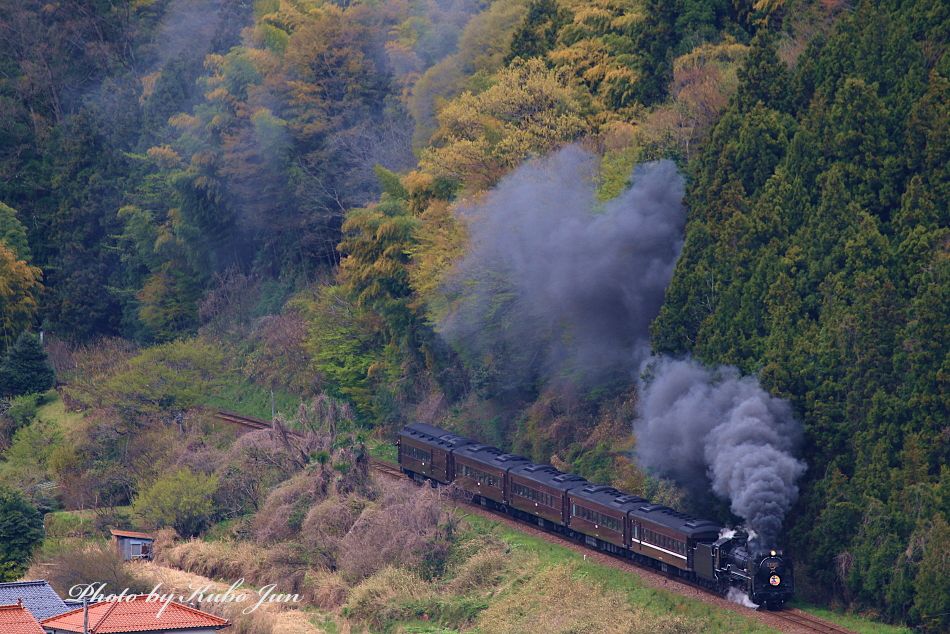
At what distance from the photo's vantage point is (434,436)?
5072 centimetres

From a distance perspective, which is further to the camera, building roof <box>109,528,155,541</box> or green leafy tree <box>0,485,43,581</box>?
green leafy tree <box>0,485,43,581</box>

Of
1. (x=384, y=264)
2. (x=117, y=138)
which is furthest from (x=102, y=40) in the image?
(x=384, y=264)

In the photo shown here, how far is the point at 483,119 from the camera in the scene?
55.0 meters

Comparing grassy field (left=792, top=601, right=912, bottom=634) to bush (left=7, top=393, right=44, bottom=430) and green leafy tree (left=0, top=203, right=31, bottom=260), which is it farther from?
green leafy tree (left=0, top=203, right=31, bottom=260)

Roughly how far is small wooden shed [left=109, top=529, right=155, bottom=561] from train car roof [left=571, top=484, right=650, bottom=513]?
1341cm

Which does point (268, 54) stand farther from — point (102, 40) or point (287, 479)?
point (287, 479)

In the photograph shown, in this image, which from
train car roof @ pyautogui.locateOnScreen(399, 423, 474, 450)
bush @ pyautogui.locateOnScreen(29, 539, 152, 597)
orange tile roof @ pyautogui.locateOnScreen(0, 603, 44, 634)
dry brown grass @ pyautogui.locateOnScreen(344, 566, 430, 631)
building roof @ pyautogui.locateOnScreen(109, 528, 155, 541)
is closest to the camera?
orange tile roof @ pyautogui.locateOnScreen(0, 603, 44, 634)

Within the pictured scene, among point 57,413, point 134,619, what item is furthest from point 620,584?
point 57,413

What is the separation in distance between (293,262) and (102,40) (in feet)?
79.8

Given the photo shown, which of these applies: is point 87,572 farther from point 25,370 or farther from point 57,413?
point 25,370

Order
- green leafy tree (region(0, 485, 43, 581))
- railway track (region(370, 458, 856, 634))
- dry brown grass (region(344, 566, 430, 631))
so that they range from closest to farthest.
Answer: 1. railway track (region(370, 458, 856, 634))
2. dry brown grass (region(344, 566, 430, 631))
3. green leafy tree (region(0, 485, 43, 581))

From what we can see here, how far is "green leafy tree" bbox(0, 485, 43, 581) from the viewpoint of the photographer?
4797cm

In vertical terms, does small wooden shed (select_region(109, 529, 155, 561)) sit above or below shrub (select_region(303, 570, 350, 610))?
below

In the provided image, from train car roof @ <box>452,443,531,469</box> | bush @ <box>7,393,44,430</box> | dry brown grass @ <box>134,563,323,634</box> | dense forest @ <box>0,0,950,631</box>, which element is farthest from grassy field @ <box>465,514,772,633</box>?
bush @ <box>7,393,44,430</box>
